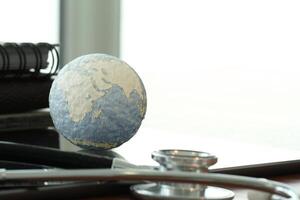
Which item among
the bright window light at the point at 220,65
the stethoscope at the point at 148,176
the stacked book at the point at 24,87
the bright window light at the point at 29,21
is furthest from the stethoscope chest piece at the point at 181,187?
the bright window light at the point at 29,21

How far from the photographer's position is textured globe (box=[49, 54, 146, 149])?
30.2 inches

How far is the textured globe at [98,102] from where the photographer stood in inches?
30.2

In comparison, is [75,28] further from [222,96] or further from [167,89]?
[222,96]

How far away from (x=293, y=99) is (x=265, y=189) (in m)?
1.75

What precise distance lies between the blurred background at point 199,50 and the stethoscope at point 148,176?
153 cm

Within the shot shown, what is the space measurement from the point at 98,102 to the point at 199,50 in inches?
75.3

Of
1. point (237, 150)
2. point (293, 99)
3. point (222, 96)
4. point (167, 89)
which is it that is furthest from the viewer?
point (167, 89)

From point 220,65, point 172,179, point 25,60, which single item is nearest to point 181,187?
point 172,179

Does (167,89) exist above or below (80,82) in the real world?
below

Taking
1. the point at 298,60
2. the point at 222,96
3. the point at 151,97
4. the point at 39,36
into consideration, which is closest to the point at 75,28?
the point at 39,36

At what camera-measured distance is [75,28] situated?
2.86 metres

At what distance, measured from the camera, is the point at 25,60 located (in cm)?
105

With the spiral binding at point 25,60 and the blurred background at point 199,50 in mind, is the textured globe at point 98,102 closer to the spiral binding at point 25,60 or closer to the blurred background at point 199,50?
the spiral binding at point 25,60

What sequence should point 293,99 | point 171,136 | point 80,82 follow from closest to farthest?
point 80,82 → point 171,136 → point 293,99
